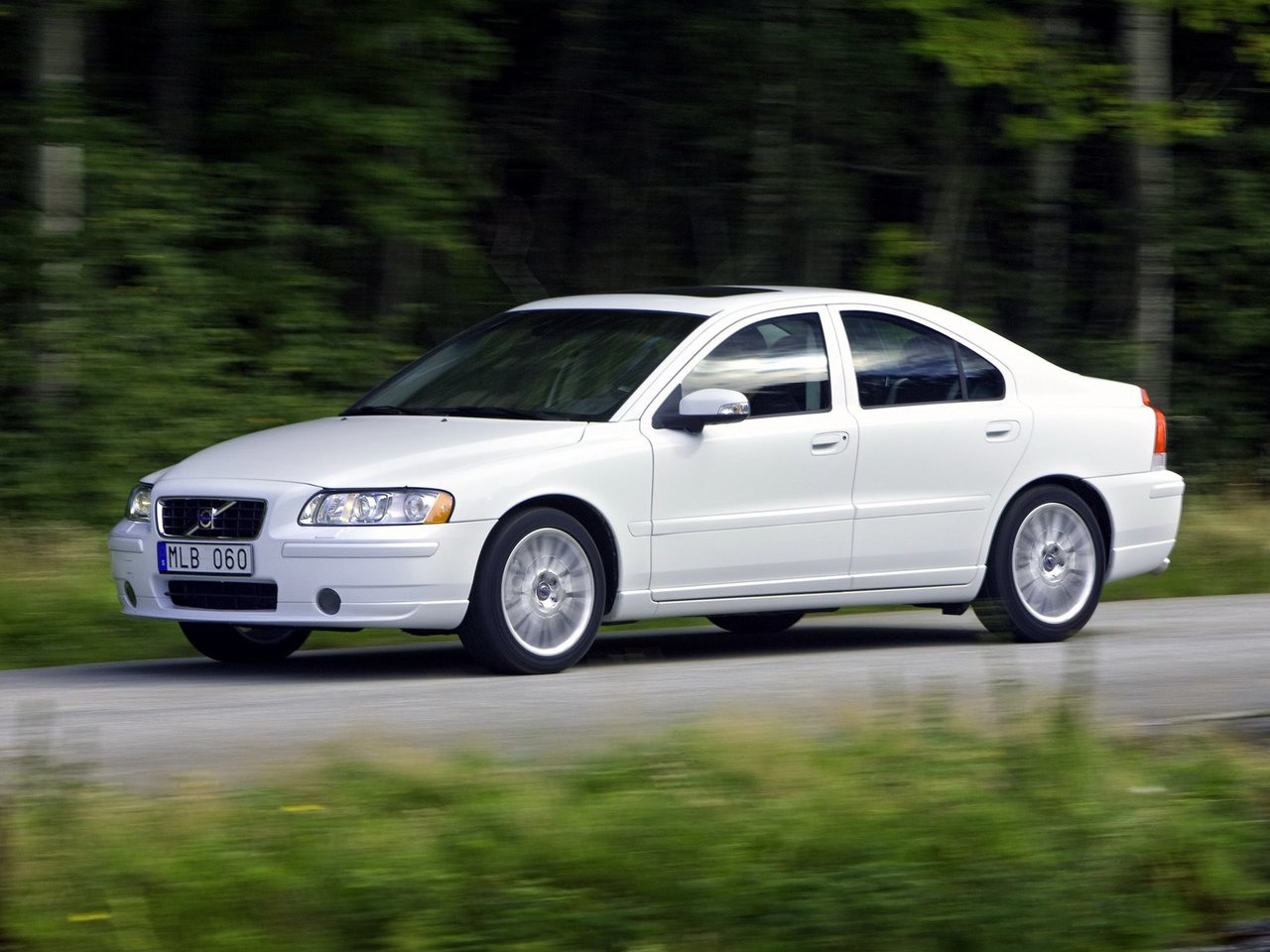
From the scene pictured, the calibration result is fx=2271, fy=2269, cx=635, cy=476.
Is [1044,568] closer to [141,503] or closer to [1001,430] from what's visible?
[1001,430]

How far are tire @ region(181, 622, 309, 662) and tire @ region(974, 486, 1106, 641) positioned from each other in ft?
10.7

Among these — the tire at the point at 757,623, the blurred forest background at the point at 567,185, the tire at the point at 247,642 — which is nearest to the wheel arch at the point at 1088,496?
the tire at the point at 757,623

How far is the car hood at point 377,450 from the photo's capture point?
889 centimetres

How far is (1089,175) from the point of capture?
2312 centimetres

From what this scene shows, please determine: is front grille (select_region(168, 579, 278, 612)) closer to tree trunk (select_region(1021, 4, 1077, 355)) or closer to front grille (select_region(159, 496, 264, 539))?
front grille (select_region(159, 496, 264, 539))

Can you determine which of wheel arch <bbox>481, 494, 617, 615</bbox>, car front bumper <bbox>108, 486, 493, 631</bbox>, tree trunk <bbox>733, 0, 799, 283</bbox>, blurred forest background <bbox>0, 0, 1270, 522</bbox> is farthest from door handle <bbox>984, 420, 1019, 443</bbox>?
tree trunk <bbox>733, 0, 799, 283</bbox>

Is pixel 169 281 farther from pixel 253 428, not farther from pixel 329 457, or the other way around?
pixel 329 457

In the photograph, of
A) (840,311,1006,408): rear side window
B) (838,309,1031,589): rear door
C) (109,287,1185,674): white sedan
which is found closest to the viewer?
(109,287,1185,674): white sedan

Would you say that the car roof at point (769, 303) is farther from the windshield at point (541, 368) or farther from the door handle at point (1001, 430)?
the door handle at point (1001, 430)

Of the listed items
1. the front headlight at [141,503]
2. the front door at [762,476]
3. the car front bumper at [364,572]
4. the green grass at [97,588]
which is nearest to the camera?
the car front bumper at [364,572]

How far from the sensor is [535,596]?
916 centimetres

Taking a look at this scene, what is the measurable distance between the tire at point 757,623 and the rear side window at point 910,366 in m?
1.57

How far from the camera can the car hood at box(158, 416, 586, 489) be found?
8890mm

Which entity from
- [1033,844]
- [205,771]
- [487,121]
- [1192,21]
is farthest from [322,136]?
[1033,844]
